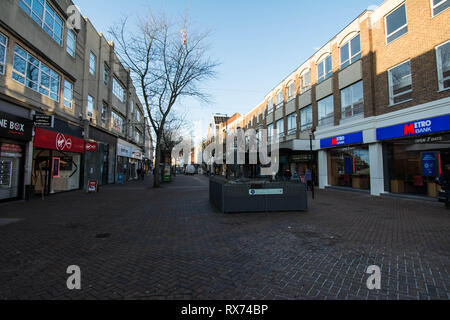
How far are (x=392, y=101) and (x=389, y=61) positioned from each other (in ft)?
7.71

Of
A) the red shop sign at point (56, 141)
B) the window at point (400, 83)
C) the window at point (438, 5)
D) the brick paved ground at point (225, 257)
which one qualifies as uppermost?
the window at point (438, 5)

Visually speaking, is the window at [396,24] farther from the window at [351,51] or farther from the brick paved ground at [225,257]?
the brick paved ground at [225,257]

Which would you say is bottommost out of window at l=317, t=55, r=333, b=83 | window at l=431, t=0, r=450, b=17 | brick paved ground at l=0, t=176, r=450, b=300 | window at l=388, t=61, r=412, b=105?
brick paved ground at l=0, t=176, r=450, b=300

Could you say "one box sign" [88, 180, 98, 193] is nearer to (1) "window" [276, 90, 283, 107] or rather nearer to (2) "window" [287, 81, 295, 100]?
(2) "window" [287, 81, 295, 100]

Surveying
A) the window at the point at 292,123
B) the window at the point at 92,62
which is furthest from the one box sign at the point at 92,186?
the window at the point at 292,123

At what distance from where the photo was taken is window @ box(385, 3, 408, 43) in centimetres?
1221

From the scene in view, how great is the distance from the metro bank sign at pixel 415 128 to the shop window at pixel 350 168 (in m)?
1.87

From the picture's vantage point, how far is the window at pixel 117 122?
2356 centimetres

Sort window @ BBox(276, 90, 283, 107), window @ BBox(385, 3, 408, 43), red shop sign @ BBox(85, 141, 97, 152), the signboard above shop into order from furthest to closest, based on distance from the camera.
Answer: window @ BBox(276, 90, 283, 107), red shop sign @ BBox(85, 141, 97, 152), the signboard above shop, window @ BBox(385, 3, 408, 43)

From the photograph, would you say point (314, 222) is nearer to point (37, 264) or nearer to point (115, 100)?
point (37, 264)

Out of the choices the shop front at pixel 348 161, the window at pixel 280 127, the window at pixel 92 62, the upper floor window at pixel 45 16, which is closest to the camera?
the upper floor window at pixel 45 16

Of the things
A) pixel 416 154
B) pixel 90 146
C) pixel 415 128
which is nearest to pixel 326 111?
pixel 415 128

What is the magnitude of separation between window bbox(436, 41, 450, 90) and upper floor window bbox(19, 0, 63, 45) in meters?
19.8

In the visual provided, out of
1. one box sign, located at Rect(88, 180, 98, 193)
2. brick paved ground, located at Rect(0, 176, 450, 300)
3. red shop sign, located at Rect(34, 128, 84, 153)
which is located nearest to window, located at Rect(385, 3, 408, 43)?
brick paved ground, located at Rect(0, 176, 450, 300)
